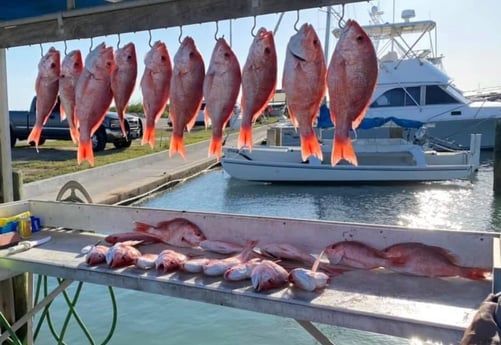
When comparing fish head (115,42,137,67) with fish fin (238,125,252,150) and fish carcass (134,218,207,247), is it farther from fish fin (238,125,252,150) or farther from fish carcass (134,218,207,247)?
fish carcass (134,218,207,247)

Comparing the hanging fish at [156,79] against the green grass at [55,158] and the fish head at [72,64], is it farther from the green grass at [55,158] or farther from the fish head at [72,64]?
the green grass at [55,158]

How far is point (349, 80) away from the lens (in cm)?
233

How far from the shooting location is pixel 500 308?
1.42 m

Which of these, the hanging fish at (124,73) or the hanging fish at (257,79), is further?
the hanging fish at (124,73)

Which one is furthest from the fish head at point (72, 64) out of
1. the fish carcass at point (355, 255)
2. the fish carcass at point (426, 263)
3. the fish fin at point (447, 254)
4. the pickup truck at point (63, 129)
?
the pickup truck at point (63, 129)

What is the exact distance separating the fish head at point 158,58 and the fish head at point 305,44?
744 millimetres

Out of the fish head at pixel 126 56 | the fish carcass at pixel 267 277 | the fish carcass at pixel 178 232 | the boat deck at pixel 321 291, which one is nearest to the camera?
→ the boat deck at pixel 321 291

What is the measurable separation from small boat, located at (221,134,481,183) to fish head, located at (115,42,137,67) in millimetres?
12345

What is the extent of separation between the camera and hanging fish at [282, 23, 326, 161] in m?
2.37

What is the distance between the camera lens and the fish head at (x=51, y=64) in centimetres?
308

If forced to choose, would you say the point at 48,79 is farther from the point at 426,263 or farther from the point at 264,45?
the point at 426,263

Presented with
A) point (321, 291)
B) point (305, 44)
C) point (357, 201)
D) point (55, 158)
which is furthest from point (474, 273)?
point (55, 158)

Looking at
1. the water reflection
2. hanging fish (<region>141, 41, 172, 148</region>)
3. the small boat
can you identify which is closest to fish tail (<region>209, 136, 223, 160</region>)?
hanging fish (<region>141, 41, 172, 148</region>)

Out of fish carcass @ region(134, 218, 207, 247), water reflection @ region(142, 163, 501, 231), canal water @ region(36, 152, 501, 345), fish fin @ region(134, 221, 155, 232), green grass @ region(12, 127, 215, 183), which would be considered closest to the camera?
fish carcass @ region(134, 218, 207, 247)
